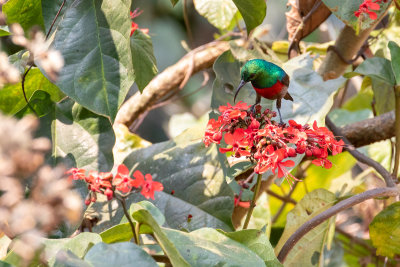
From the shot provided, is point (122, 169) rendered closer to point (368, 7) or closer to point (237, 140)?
point (237, 140)

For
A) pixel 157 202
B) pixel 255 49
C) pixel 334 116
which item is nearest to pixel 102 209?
pixel 157 202

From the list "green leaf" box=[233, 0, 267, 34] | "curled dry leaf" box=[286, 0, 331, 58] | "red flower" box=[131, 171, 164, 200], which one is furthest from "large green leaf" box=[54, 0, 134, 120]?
"curled dry leaf" box=[286, 0, 331, 58]

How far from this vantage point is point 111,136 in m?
0.97

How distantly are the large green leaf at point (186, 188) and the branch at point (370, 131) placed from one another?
0.44m

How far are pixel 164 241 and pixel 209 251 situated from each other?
6 centimetres

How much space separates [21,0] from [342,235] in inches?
54.3

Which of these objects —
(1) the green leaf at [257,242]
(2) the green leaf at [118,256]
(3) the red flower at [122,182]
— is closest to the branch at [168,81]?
(3) the red flower at [122,182]

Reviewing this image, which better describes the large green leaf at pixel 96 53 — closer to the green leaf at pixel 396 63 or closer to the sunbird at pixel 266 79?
the sunbird at pixel 266 79

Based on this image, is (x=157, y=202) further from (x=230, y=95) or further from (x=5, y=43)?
(x=5, y=43)

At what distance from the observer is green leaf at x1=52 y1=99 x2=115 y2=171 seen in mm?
951

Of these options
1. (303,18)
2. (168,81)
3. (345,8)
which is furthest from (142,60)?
(168,81)

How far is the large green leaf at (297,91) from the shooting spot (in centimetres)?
101

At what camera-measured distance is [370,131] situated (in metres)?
1.34

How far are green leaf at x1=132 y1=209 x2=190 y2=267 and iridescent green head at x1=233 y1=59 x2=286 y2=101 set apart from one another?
37 centimetres
